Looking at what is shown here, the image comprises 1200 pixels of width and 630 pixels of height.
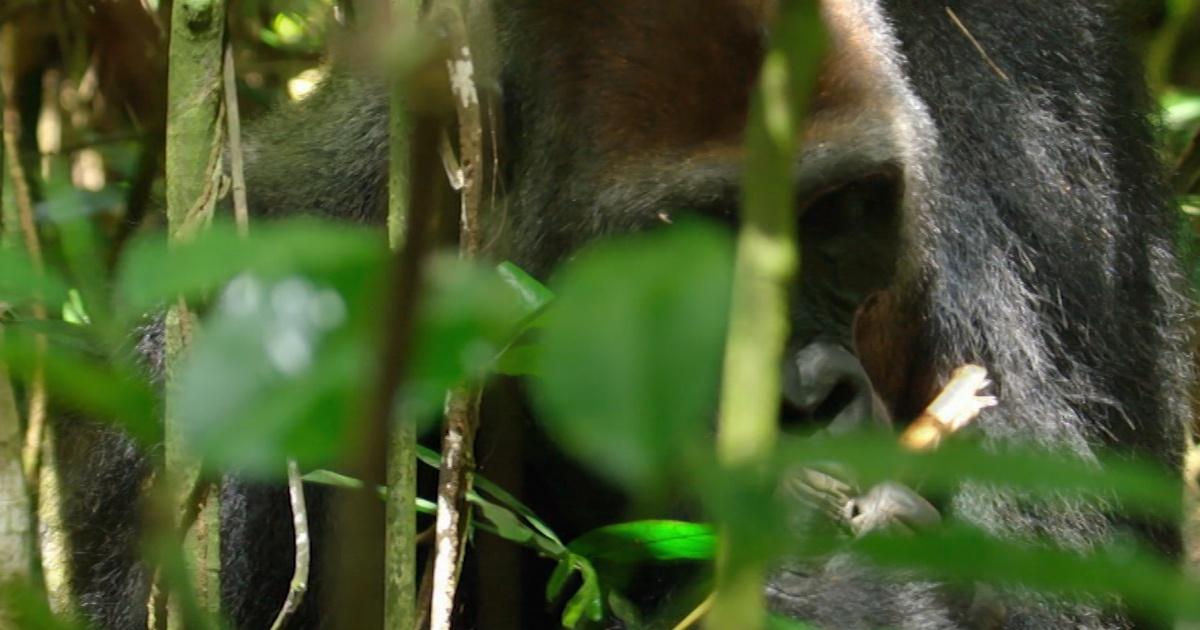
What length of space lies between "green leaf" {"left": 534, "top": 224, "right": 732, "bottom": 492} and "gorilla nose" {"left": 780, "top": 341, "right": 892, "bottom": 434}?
178cm

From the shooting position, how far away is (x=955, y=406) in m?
2.88

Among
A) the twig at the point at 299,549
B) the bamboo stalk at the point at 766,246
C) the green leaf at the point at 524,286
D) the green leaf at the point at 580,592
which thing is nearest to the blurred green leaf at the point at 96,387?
the bamboo stalk at the point at 766,246

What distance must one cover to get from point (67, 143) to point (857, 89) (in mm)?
2531

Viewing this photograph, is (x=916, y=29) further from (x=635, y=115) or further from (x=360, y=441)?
(x=360, y=441)

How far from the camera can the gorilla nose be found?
2.40m

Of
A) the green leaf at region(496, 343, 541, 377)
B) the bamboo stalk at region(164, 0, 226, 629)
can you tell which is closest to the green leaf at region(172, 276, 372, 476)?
the green leaf at region(496, 343, 541, 377)

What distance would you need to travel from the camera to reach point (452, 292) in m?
0.68

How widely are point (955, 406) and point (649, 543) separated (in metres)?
1.04

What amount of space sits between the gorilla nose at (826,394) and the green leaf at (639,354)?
5.83 ft

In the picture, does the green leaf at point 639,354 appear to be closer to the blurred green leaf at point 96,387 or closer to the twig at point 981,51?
the blurred green leaf at point 96,387

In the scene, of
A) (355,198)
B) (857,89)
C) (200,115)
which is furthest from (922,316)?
(200,115)

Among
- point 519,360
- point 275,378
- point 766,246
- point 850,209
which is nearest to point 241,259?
point 275,378

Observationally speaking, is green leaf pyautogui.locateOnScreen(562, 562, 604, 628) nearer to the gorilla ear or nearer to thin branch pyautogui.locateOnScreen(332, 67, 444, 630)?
the gorilla ear

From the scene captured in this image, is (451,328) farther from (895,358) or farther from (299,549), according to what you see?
(895,358)
